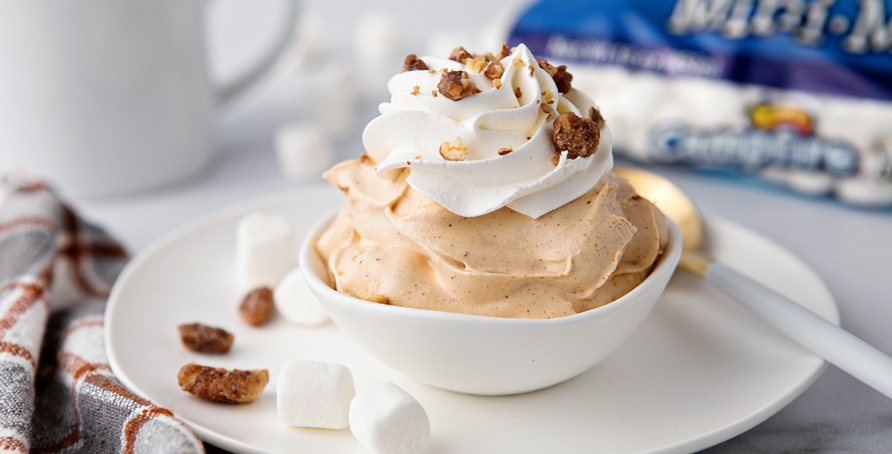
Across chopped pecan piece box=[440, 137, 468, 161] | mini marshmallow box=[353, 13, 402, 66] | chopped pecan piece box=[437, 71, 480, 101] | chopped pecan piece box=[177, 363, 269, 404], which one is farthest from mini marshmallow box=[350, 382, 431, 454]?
mini marshmallow box=[353, 13, 402, 66]

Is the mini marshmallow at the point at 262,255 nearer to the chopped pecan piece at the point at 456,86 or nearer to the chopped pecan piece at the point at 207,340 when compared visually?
the chopped pecan piece at the point at 207,340

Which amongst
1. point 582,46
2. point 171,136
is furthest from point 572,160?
point 171,136

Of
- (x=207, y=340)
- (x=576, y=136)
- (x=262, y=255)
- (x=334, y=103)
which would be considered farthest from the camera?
(x=334, y=103)

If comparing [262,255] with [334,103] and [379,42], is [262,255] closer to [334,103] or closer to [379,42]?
[334,103]

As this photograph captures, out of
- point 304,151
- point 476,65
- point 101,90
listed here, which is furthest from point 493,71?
point 101,90

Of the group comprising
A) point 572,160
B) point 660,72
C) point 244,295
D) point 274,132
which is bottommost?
point 274,132

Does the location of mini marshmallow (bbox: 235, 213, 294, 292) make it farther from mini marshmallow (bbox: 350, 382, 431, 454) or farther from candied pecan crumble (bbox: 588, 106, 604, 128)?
candied pecan crumble (bbox: 588, 106, 604, 128)

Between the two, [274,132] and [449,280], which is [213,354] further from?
[274,132]
